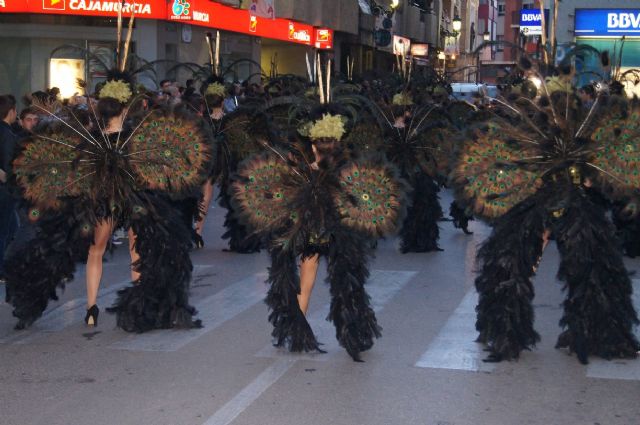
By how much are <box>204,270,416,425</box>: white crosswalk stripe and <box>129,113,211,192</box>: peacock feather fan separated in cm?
158

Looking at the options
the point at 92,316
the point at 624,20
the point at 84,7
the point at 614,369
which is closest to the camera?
the point at 614,369

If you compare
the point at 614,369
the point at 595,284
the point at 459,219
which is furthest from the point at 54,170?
the point at 459,219

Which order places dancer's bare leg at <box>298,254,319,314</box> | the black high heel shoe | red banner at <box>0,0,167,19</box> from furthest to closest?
red banner at <box>0,0,167,19</box> → the black high heel shoe → dancer's bare leg at <box>298,254,319,314</box>

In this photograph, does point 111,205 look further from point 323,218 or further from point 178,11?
Answer: point 178,11

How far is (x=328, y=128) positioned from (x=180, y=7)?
19.3 meters

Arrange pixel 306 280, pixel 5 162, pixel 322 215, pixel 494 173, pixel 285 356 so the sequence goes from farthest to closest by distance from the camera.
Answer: pixel 5 162 < pixel 306 280 < pixel 494 173 < pixel 285 356 < pixel 322 215

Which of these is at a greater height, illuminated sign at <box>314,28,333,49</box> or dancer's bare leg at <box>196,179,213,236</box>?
illuminated sign at <box>314,28,333,49</box>

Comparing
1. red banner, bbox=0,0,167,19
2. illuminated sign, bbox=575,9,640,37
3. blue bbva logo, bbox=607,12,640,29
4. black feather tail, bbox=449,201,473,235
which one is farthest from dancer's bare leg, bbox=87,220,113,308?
blue bbva logo, bbox=607,12,640,29

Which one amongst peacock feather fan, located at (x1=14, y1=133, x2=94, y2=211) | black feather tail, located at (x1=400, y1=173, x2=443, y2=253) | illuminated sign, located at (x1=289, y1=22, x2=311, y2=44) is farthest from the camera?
illuminated sign, located at (x1=289, y1=22, x2=311, y2=44)

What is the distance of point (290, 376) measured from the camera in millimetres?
7695

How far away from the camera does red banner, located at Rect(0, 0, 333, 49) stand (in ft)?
83.4

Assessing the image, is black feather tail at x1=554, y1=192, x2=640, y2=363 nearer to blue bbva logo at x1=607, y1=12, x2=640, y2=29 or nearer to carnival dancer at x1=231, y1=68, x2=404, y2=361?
carnival dancer at x1=231, y1=68, x2=404, y2=361

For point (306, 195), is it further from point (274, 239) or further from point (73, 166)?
point (73, 166)

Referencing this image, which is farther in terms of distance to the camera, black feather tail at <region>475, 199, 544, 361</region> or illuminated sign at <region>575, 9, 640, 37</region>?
illuminated sign at <region>575, 9, 640, 37</region>
